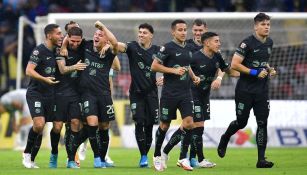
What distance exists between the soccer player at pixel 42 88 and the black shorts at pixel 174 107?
206 cm

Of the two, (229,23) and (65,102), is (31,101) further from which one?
(229,23)

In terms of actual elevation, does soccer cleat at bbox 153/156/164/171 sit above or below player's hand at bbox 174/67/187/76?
below

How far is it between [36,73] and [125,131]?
29.9 ft

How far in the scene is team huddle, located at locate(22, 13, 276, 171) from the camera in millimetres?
16438

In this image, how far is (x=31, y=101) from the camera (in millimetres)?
17109

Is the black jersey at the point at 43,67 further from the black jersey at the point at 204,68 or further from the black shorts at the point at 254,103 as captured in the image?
the black shorts at the point at 254,103

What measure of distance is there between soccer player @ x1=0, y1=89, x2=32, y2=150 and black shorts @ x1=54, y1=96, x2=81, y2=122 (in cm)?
846

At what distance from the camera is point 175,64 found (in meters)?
16.4

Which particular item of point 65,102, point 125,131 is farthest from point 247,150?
point 65,102

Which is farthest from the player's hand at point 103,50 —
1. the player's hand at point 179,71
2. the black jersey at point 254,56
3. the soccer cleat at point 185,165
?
the soccer cleat at point 185,165

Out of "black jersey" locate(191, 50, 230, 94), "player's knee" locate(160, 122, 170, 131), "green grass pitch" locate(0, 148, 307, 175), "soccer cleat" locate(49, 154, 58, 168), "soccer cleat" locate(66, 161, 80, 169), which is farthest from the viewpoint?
"black jersey" locate(191, 50, 230, 94)

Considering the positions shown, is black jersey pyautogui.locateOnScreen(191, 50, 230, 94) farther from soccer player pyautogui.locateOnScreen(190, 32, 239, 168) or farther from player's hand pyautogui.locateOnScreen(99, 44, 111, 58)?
player's hand pyautogui.locateOnScreen(99, 44, 111, 58)

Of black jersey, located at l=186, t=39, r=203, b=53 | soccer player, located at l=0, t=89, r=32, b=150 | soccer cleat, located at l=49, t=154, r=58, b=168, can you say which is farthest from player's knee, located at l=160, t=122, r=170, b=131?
soccer player, located at l=0, t=89, r=32, b=150

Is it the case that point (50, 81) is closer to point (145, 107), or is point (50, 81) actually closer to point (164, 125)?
point (145, 107)
